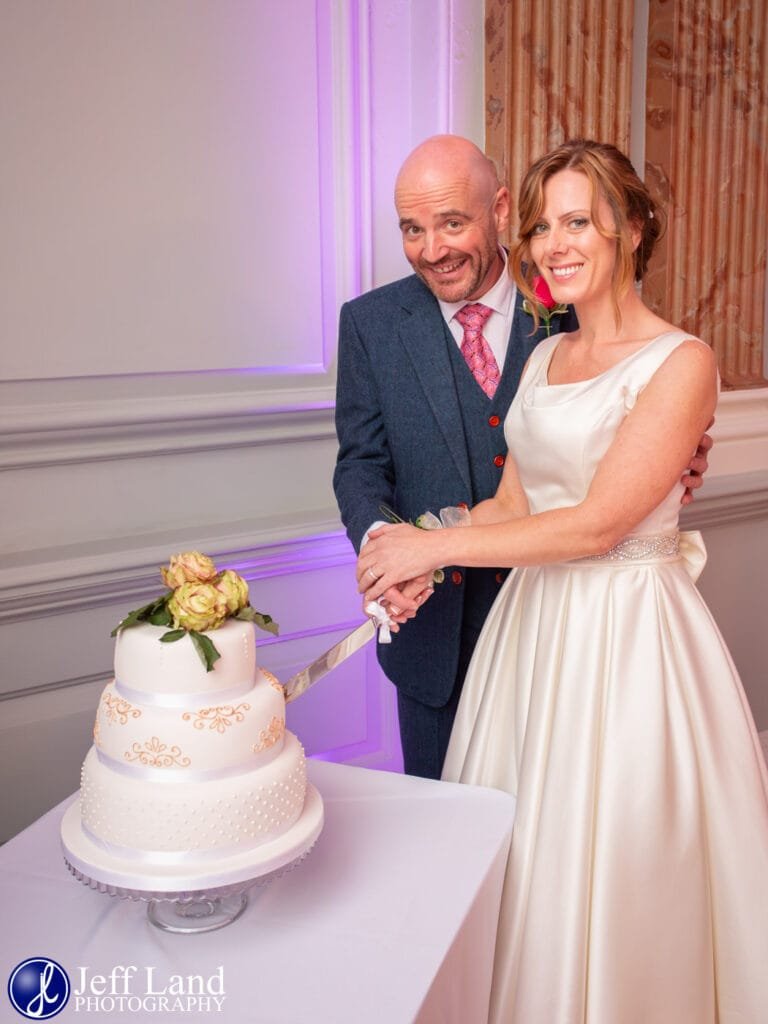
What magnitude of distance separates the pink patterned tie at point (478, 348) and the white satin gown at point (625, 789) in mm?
405

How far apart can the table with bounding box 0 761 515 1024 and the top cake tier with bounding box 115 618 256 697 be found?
1.10 feet

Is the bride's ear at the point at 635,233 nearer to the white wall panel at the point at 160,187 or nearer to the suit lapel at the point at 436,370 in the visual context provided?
the suit lapel at the point at 436,370

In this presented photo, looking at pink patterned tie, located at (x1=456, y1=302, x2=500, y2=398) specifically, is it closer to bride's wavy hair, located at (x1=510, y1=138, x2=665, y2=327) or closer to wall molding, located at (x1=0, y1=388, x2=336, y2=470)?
bride's wavy hair, located at (x1=510, y1=138, x2=665, y2=327)

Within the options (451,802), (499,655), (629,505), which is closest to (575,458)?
(629,505)

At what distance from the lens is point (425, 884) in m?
1.52

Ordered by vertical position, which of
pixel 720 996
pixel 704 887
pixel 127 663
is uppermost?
pixel 127 663

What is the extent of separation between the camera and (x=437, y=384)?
92.0 inches

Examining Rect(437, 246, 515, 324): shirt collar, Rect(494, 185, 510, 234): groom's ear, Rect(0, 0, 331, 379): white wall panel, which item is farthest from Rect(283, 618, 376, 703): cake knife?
Rect(0, 0, 331, 379): white wall panel

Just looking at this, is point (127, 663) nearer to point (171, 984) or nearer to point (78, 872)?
point (78, 872)

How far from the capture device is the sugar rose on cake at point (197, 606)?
4.42 ft

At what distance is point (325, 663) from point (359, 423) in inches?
36.8

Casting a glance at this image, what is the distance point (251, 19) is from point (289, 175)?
1.26ft

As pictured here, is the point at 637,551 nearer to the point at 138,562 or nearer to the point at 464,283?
the point at 464,283

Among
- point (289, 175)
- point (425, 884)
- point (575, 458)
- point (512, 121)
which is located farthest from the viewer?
point (512, 121)
